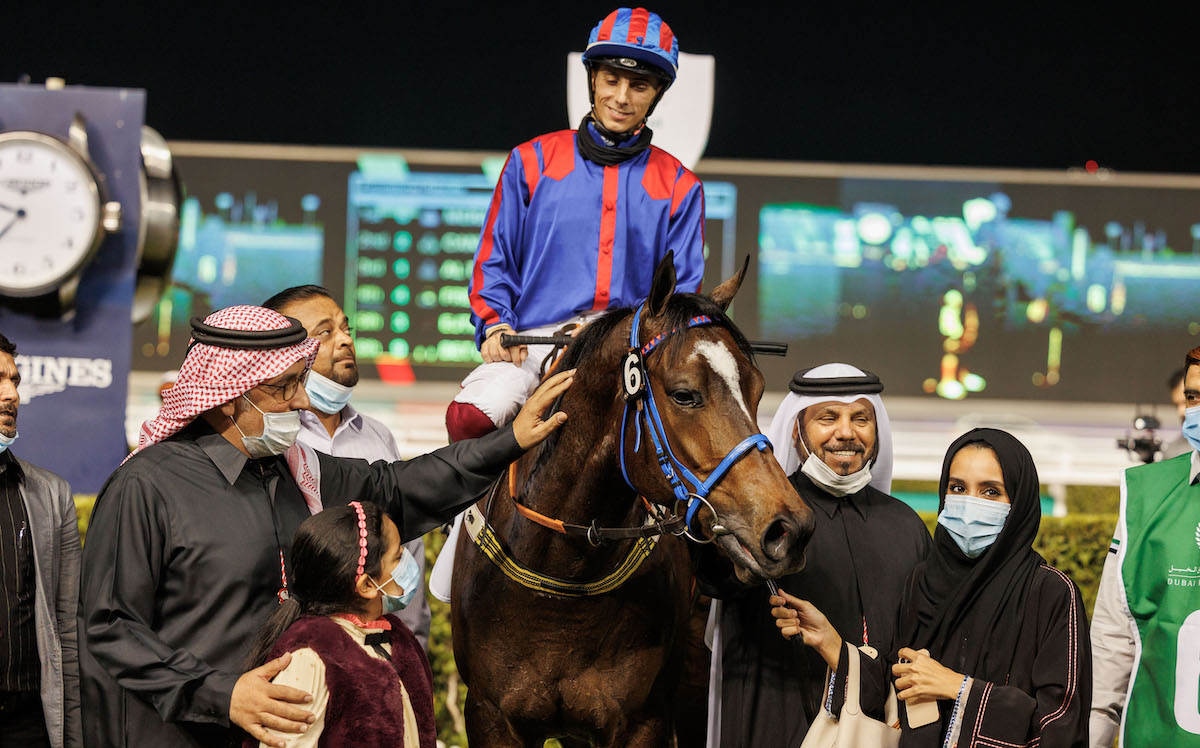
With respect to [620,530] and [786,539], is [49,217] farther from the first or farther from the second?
[786,539]

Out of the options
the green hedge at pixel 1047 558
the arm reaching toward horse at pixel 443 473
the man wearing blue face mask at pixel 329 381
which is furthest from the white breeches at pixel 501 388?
the green hedge at pixel 1047 558

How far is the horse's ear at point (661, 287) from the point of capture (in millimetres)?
2930

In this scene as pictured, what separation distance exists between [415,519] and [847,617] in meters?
1.27

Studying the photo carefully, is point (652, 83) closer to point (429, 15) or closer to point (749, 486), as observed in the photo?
point (749, 486)

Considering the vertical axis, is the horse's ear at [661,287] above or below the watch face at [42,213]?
below

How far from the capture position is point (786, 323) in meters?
10.8

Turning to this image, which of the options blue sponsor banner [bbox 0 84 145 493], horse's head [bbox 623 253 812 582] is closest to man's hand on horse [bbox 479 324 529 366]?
horse's head [bbox 623 253 812 582]

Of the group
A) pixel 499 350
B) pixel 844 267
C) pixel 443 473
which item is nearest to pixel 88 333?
pixel 499 350

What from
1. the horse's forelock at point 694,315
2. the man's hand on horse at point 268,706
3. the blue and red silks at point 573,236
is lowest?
the man's hand on horse at point 268,706

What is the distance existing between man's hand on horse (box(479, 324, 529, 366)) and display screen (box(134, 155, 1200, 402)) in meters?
6.69

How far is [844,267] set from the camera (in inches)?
430

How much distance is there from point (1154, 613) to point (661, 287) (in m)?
1.68

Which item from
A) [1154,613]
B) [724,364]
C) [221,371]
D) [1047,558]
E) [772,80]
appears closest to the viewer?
[221,371]

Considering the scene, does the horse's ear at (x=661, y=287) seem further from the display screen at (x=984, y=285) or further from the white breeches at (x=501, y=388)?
the display screen at (x=984, y=285)
